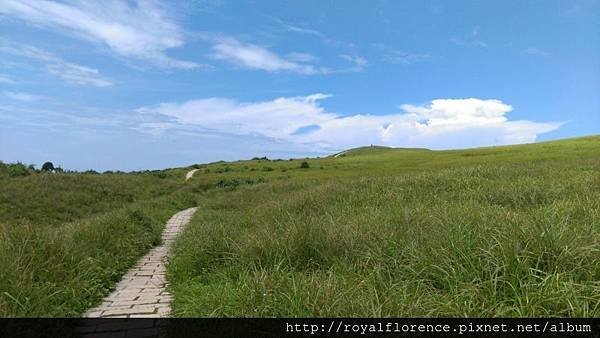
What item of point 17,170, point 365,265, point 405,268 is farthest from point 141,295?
point 17,170

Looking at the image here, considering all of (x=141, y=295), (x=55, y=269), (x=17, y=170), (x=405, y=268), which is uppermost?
(x=17, y=170)

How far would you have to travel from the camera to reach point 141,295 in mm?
7211

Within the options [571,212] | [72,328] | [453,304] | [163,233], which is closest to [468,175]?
[571,212]

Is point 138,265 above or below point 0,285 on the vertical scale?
below

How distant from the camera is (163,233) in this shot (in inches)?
612

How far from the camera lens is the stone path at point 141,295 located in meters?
6.20

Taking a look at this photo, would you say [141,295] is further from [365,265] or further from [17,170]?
[17,170]

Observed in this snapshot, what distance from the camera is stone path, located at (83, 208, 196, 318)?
6.20 metres

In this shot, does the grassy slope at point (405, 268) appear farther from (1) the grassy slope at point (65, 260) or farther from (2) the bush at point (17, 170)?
(2) the bush at point (17, 170)

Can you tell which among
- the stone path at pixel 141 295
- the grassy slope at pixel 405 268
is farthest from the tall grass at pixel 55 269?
the grassy slope at pixel 405 268

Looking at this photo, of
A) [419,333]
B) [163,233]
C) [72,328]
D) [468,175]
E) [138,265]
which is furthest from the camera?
[468,175]

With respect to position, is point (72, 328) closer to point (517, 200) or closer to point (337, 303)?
point (337, 303)

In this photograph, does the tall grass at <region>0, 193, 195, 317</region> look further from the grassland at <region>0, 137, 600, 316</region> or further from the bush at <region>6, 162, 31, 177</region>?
the bush at <region>6, 162, 31, 177</region>

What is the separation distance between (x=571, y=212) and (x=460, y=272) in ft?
14.4
